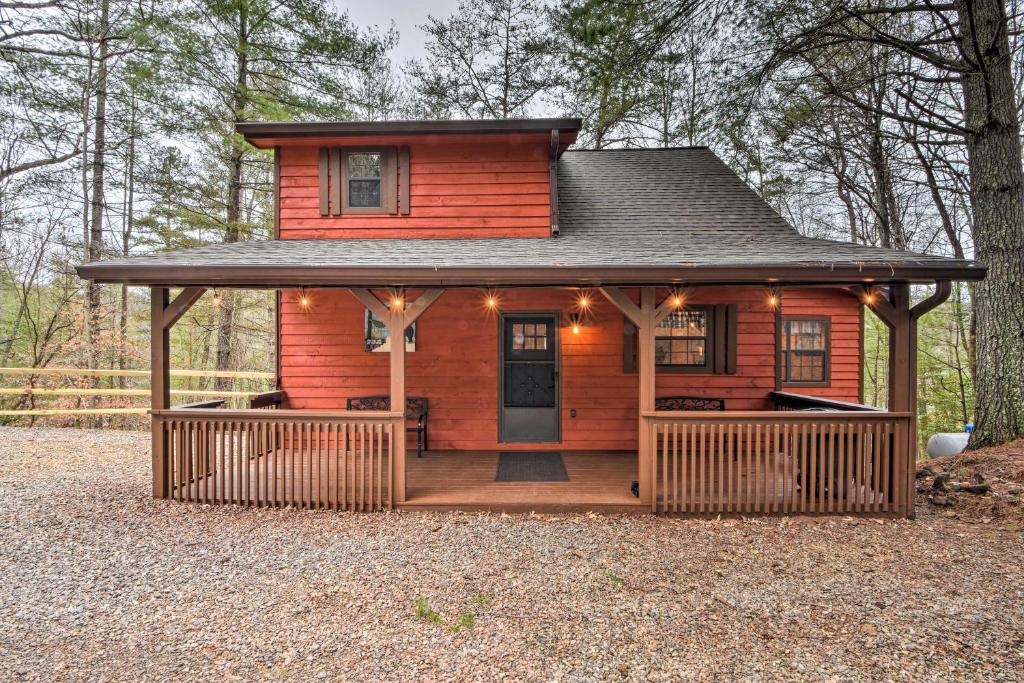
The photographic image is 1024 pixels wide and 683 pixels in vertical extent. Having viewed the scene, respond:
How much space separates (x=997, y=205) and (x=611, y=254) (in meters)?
4.90

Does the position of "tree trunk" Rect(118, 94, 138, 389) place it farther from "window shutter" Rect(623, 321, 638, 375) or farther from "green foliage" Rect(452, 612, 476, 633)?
"green foliage" Rect(452, 612, 476, 633)

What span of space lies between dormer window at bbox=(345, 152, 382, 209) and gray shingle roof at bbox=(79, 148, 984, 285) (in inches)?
28.4

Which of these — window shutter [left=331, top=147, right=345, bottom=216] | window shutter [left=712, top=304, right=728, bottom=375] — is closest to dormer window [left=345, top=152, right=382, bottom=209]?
window shutter [left=331, top=147, right=345, bottom=216]

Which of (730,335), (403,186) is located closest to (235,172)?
(403,186)

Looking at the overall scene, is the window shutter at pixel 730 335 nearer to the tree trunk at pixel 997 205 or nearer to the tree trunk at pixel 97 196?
the tree trunk at pixel 997 205

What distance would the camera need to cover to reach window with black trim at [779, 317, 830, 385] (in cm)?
880

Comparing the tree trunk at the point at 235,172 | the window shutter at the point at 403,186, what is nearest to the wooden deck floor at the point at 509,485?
the window shutter at the point at 403,186

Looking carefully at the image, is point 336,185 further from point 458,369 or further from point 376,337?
point 458,369

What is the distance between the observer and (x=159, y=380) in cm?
484

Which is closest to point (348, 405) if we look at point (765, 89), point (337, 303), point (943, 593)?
point (337, 303)

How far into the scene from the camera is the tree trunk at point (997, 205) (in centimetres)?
555

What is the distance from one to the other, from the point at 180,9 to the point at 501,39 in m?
6.67

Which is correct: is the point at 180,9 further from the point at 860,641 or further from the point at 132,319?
the point at 860,641

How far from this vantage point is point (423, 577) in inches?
133
